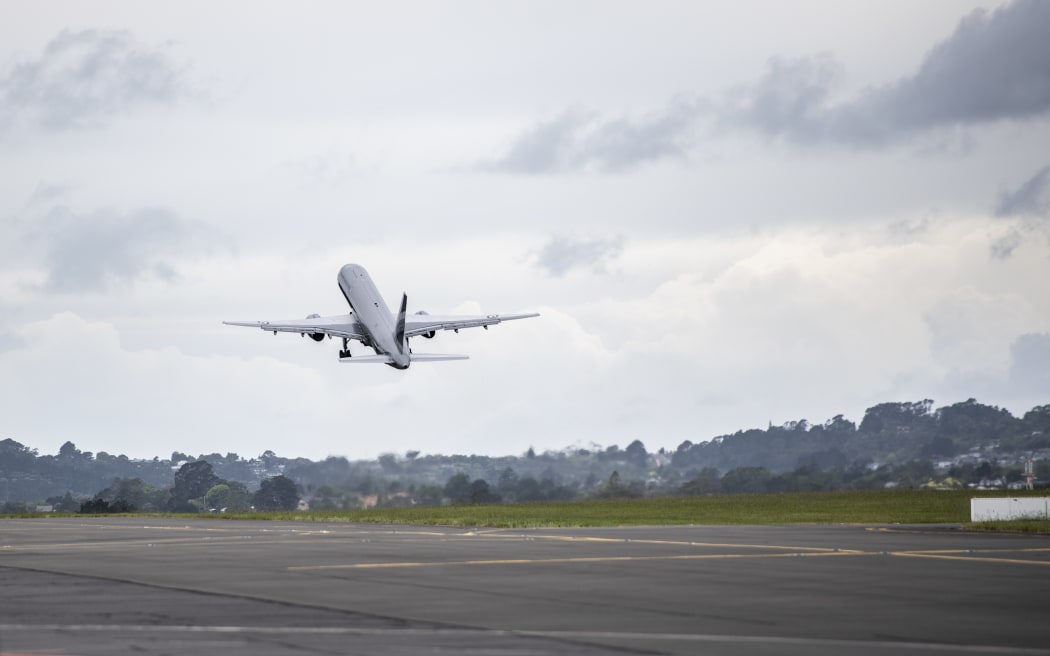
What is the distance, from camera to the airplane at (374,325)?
5197 inches

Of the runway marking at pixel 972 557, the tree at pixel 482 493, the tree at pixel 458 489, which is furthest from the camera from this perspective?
the tree at pixel 482 493

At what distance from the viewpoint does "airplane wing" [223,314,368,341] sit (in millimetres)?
135500

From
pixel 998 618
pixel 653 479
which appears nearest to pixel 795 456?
pixel 653 479

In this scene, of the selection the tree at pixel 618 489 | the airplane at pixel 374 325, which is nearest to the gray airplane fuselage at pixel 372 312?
the airplane at pixel 374 325

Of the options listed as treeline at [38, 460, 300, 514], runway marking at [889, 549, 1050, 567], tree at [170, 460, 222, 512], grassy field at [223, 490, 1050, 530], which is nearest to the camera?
runway marking at [889, 549, 1050, 567]

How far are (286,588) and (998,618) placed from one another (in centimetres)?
1794

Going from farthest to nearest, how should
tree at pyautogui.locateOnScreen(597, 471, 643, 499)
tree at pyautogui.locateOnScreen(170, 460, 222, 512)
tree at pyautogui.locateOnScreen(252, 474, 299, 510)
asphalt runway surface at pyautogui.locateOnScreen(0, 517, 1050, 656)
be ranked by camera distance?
tree at pyautogui.locateOnScreen(170, 460, 222, 512) → tree at pyautogui.locateOnScreen(597, 471, 643, 499) → tree at pyautogui.locateOnScreen(252, 474, 299, 510) → asphalt runway surface at pyautogui.locateOnScreen(0, 517, 1050, 656)

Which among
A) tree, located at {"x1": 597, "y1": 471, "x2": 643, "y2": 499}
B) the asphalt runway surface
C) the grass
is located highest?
tree, located at {"x1": 597, "y1": 471, "x2": 643, "y2": 499}

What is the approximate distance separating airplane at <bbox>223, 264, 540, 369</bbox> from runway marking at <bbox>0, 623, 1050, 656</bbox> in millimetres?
99823

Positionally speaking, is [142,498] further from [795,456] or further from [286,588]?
[286,588]

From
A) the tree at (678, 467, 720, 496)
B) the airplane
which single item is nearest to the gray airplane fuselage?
the airplane

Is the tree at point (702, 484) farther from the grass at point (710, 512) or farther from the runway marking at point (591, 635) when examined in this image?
the runway marking at point (591, 635)

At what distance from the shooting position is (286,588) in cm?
3919

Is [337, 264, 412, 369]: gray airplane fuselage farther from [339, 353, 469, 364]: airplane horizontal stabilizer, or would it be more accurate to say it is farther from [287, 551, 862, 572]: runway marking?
[287, 551, 862, 572]: runway marking
